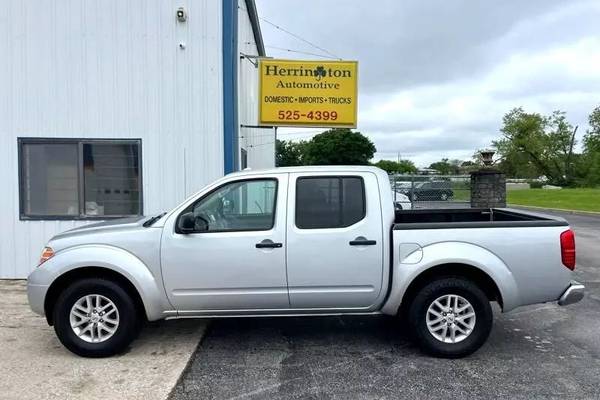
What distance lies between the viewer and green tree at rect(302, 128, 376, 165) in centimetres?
7838

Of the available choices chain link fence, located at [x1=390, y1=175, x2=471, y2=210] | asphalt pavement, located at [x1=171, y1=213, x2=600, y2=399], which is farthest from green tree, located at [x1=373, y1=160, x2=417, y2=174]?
asphalt pavement, located at [x1=171, y1=213, x2=600, y2=399]

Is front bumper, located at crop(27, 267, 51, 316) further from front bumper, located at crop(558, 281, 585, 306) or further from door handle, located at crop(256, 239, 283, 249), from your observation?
front bumper, located at crop(558, 281, 585, 306)

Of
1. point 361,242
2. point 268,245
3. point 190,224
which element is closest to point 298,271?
point 268,245

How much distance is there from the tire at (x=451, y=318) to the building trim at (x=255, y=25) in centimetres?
943

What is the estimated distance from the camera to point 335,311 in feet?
16.2

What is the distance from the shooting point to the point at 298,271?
188 inches

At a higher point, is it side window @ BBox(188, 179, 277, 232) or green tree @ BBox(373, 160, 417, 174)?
green tree @ BBox(373, 160, 417, 174)

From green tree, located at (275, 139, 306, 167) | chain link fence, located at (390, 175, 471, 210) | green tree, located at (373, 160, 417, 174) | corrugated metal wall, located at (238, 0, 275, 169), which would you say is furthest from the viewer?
green tree, located at (373, 160, 417, 174)

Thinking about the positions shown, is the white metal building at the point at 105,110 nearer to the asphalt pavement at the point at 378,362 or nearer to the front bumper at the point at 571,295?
the asphalt pavement at the point at 378,362

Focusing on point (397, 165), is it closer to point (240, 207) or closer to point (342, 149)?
point (342, 149)

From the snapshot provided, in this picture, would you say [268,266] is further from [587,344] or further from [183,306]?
[587,344]

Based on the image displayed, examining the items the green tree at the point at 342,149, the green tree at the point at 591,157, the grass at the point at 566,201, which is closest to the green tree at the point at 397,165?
the green tree at the point at 342,149

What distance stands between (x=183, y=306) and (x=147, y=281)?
0.42 metres

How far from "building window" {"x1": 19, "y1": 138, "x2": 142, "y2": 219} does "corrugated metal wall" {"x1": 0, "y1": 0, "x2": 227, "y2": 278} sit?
0.56 feet
